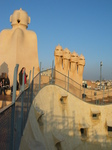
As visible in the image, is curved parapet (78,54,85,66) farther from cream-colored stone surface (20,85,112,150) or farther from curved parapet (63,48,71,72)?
cream-colored stone surface (20,85,112,150)

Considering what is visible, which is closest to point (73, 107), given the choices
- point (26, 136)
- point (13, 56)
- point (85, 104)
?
point (85, 104)

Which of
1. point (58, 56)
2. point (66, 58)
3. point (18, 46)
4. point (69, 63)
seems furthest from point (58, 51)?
point (18, 46)

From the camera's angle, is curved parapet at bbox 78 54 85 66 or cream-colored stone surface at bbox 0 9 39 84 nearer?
cream-colored stone surface at bbox 0 9 39 84

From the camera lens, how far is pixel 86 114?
25.2 feet

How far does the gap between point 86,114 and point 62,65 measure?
4.88 metres

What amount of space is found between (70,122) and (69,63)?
5.47 meters

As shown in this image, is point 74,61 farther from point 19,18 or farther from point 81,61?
point 19,18

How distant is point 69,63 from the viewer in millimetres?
11984

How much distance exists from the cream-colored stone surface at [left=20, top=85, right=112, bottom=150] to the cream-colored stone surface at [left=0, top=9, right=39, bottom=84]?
13.6 feet

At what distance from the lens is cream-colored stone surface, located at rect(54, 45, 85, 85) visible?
11359mm

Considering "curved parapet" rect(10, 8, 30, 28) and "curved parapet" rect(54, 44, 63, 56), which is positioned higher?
"curved parapet" rect(10, 8, 30, 28)

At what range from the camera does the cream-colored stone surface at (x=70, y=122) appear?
6.62 metres

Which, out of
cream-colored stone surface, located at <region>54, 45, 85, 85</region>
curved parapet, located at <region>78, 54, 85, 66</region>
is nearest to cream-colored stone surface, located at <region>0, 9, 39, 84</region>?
cream-colored stone surface, located at <region>54, 45, 85, 85</region>

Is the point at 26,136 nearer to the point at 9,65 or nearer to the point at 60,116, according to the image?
the point at 60,116
